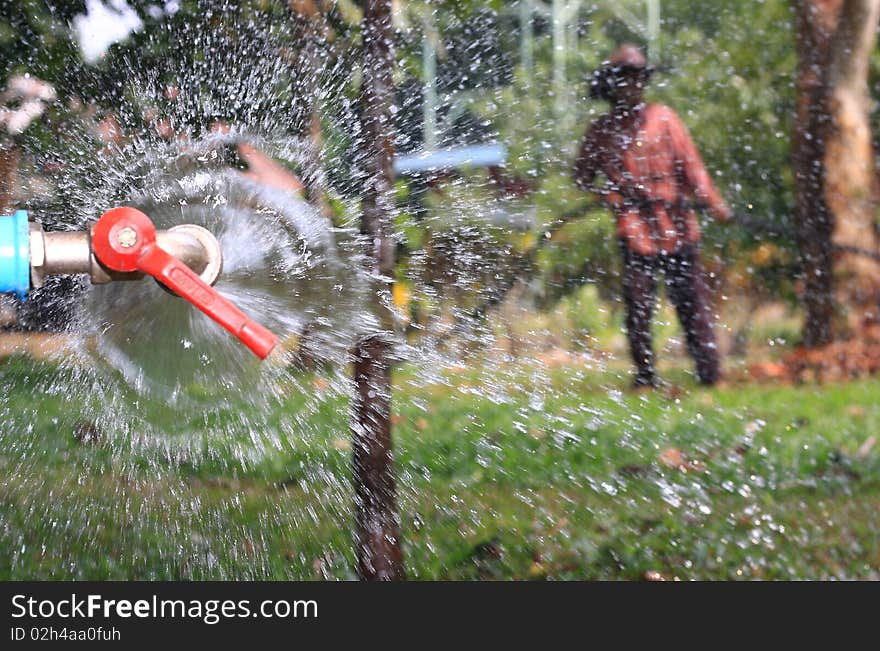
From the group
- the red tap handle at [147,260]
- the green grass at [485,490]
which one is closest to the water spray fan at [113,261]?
the red tap handle at [147,260]

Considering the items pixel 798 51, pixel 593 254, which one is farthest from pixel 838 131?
pixel 593 254

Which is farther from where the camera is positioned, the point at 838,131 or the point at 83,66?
the point at 838,131

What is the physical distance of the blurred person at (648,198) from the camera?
4895 mm

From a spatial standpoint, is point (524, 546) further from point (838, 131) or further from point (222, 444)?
point (838, 131)

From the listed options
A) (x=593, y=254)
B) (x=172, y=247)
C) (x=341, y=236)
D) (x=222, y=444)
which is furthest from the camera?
(x=593, y=254)

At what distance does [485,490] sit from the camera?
11.3 ft

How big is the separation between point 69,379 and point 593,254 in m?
2.73

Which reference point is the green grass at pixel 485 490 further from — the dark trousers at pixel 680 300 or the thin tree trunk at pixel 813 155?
the thin tree trunk at pixel 813 155

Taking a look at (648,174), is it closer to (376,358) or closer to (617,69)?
(617,69)

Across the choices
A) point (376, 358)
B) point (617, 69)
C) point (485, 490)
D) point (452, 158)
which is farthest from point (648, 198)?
point (376, 358)

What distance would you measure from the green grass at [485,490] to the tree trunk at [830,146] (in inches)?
60.1

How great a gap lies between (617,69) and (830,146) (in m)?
1.74

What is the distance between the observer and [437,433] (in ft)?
13.3

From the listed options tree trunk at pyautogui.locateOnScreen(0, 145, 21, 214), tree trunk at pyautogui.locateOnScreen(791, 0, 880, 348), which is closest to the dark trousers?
tree trunk at pyautogui.locateOnScreen(791, 0, 880, 348)
